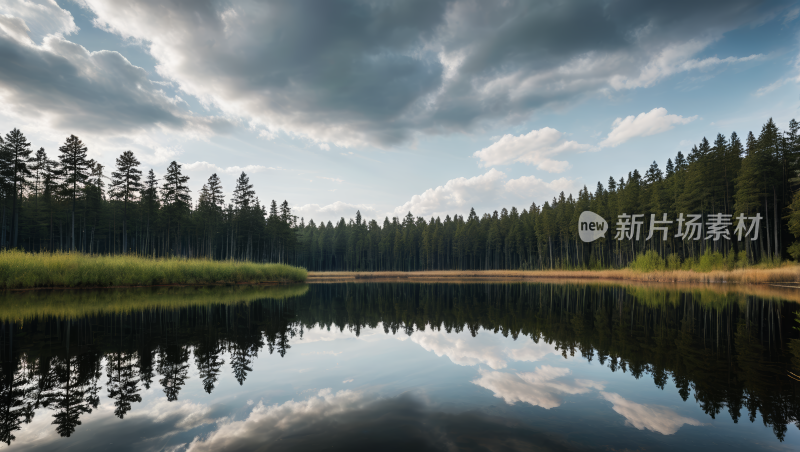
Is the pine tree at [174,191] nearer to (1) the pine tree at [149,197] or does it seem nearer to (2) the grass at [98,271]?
(1) the pine tree at [149,197]

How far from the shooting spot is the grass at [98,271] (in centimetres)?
2209

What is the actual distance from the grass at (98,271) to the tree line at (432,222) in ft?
73.8

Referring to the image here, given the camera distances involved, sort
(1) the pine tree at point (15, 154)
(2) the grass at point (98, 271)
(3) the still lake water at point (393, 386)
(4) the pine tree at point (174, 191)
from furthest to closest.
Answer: (4) the pine tree at point (174, 191) < (1) the pine tree at point (15, 154) < (2) the grass at point (98, 271) < (3) the still lake water at point (393, 386)

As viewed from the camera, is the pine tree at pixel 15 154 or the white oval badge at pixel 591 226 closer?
the pine tree at pixel 15 154

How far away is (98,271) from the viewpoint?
25.0 metres

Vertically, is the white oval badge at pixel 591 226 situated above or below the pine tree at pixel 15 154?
below

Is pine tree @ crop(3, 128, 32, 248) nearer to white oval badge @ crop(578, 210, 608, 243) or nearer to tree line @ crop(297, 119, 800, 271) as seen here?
tree line @ crop(297, 119, 800, 271)

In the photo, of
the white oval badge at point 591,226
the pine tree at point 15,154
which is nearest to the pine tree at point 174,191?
the pine tree at point 15,154

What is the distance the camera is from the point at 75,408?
535 cm

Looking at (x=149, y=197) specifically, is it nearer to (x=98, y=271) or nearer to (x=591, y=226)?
(x=98, y=271)

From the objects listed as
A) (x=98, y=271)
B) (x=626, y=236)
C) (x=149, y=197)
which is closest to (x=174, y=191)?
(x=149, y=197)

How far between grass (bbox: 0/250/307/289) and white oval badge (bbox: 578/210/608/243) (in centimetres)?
6489

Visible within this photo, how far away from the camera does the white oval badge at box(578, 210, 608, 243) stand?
6875 centimetres

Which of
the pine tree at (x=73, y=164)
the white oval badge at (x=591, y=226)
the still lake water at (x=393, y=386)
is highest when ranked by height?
the pine tree at (x=73, y=164)
